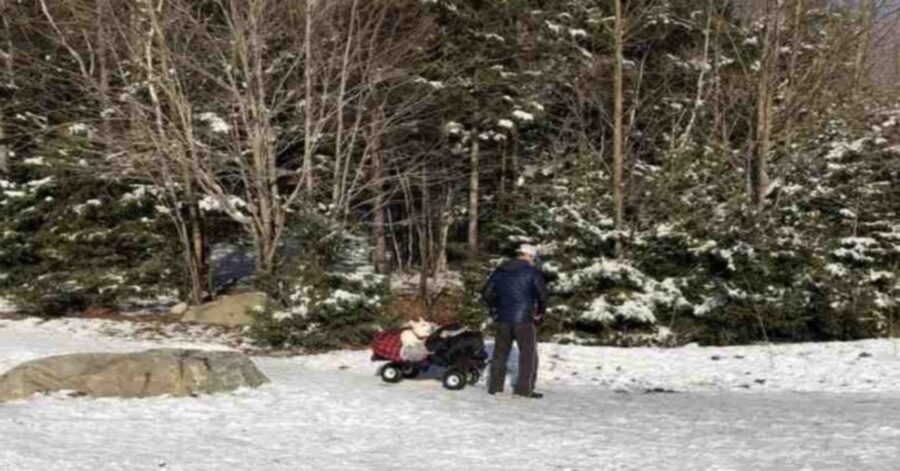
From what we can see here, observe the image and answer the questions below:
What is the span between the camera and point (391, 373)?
12227mm

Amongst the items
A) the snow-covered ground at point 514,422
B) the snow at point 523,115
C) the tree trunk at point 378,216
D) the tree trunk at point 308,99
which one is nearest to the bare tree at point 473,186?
the snow at point 523,115

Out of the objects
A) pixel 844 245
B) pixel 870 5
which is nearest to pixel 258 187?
pixel 844 245

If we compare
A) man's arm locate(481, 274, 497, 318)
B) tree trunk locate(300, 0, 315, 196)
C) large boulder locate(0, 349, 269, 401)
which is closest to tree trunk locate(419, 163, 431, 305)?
tree trunk locate(300, 0, 315, 196)

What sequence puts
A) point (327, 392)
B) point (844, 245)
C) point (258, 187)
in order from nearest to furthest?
1. point (327, 392)
2. point (844, 245)
3. point (258, 187)

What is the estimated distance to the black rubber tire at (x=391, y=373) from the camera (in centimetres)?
1221

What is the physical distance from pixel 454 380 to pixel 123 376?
3.80m

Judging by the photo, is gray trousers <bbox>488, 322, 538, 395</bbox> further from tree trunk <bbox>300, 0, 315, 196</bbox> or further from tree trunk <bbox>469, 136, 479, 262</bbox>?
tree trunk <bbox>469, 136, 479, 262</bbox>

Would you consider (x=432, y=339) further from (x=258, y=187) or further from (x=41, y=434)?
(x=258, y=187)

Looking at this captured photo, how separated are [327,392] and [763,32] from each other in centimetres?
1805

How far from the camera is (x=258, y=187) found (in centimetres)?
2078

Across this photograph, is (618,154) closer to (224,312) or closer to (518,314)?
(224,312)

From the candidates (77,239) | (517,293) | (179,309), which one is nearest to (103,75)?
(77,239)

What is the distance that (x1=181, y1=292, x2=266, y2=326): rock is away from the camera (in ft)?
68.4

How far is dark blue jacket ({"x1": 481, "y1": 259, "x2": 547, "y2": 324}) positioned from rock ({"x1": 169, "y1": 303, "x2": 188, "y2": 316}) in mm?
12748
